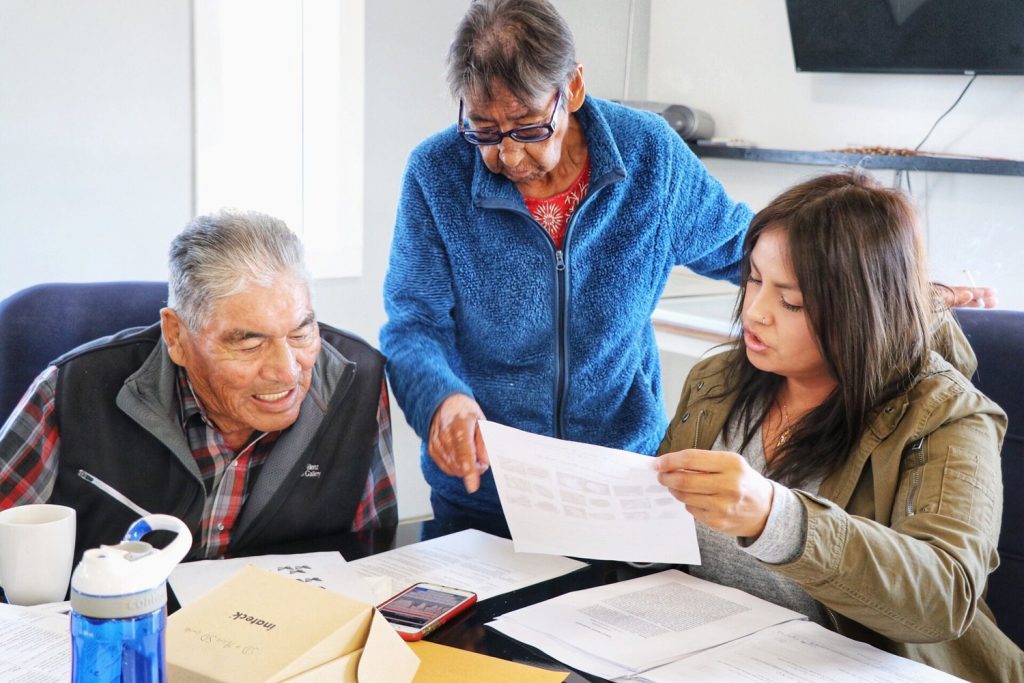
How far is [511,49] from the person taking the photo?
1550 mm

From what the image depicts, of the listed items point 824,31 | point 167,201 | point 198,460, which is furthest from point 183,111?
point 824,31

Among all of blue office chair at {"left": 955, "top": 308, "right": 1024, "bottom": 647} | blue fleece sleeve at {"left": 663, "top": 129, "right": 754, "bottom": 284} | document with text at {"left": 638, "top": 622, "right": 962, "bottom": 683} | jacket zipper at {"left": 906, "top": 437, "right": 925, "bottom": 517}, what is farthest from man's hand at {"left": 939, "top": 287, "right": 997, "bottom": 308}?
document with text at {"left": 638, "top": 622, "right": 962, "bottom": 683}

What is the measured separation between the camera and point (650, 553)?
138cm

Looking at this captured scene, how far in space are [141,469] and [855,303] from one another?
1067 millimetres

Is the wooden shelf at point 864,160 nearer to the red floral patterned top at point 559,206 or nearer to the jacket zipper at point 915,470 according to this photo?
the red floral patterned top at point 559,206

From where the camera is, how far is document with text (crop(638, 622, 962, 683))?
1.19 meters

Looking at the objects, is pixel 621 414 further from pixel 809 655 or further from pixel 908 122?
pixel 908 122

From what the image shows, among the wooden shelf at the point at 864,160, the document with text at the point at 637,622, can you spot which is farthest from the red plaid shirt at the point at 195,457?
the wooden shelf at the point at 864,160

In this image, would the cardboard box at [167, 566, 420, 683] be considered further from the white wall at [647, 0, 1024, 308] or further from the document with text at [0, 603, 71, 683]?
the white wall at [647, 0, 1024, 308]

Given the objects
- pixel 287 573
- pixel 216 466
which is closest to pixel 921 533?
pixel 287 573

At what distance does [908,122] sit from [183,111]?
207 centimetres

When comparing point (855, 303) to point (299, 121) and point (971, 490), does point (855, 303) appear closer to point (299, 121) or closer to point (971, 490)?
point (971, 490)

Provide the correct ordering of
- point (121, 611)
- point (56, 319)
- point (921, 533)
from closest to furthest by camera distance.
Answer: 1. point (121, 611)
2. point (921, 533)
3. point (56, 319)

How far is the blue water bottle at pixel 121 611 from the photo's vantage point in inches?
31.6
